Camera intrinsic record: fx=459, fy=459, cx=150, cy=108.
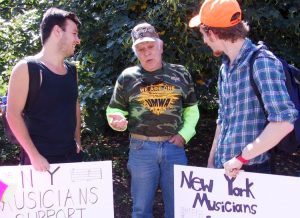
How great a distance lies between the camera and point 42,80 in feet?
8.64

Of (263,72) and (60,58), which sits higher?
(60,58)

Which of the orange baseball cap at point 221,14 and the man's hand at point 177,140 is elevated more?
the orange baseball cap at point 221,14

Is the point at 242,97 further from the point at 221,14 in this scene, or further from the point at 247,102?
the point at 221,14

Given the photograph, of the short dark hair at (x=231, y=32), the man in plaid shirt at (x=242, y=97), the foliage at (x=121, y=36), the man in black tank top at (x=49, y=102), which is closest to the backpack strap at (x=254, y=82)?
the man in plaid shirt at (x=242, y=97)

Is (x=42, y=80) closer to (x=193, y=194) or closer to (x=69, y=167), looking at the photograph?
(x=69, y=167)

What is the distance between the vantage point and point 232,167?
2.30 m

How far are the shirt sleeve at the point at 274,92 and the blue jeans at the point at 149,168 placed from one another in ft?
3.25

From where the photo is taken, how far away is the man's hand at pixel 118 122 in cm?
279

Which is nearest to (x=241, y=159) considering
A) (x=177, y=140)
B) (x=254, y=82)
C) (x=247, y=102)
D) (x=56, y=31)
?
(x=247, y=102)

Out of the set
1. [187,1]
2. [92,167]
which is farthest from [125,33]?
[92,167]

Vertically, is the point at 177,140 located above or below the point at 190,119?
below

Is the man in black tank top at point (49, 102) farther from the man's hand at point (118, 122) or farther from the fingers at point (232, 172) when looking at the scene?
the fingers at point (232, 172)

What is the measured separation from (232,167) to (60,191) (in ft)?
3.55

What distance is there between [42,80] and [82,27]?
1.91m
